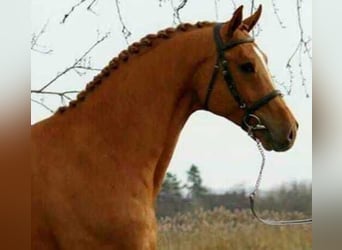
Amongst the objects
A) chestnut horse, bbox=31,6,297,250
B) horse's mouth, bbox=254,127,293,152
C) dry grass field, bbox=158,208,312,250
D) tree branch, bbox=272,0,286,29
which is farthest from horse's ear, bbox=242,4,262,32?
dry grass field, bbox=158,208,312,250

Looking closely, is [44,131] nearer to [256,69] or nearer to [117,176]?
[117,176]

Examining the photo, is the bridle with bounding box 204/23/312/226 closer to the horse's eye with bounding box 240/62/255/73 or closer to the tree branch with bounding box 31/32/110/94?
the horse's eye with bounding box 240/62/255/73

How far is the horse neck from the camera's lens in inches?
47.0

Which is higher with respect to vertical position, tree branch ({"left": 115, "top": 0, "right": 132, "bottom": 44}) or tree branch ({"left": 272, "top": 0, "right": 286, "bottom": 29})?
tree branch ({"left": 272, "top": 0, "right": 286, "bottom": 29})

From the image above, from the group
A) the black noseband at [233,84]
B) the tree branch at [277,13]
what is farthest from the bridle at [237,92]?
the tree branch at [277,13]

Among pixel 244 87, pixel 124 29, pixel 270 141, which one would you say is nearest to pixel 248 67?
pixel 244 87

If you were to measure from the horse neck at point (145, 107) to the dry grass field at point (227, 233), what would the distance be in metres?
0.13

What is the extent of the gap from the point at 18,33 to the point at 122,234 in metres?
0.50

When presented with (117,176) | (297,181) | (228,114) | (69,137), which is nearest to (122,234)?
(117,176)

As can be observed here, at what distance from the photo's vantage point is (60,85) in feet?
4.12

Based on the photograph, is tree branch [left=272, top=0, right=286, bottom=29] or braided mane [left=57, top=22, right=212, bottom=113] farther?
tree branch [left=272, top=0, right=286, bottom=29]

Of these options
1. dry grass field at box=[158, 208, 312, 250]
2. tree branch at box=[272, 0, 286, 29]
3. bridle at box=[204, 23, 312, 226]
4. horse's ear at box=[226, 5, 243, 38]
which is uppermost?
tree branch at box=[272, 0, 286, 29]

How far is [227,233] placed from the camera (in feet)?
4.40

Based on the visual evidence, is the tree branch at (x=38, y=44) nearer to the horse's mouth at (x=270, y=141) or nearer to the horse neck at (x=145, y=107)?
the horse neck at (x=145, y=107)
